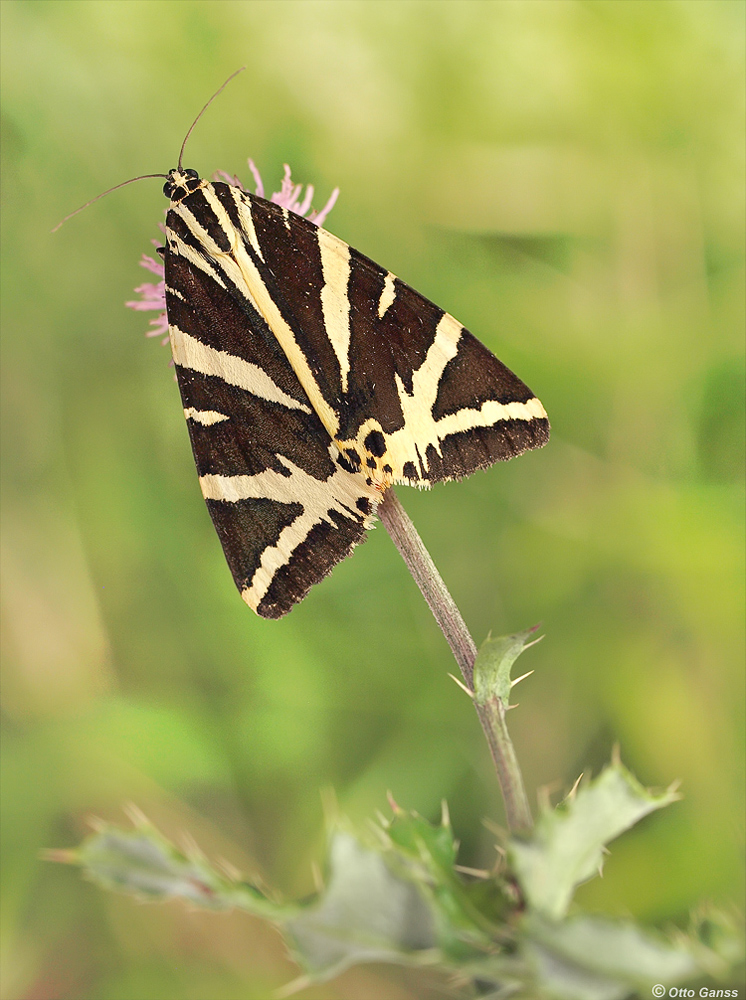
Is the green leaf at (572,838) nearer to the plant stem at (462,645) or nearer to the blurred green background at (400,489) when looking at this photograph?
the plant stem at (462,645)

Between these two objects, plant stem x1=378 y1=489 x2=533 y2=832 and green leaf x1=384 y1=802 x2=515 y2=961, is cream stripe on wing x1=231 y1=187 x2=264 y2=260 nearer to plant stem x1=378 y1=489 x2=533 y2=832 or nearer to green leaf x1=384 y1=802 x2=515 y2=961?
plant stem x1=378 y1=489 x2=533 y2=832

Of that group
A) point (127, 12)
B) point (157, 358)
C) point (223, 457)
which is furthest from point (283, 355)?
point (127, 12)

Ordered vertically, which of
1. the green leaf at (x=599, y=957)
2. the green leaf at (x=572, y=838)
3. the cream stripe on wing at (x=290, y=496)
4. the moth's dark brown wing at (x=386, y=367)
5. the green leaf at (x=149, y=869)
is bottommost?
the green leaf at (x=599, y=957)

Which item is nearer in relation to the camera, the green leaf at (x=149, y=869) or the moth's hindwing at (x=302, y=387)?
the green leaf at (x=149, y=869)

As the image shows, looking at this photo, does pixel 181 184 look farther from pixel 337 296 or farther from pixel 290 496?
pixel 290 496

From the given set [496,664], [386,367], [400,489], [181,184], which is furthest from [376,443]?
[400,489]

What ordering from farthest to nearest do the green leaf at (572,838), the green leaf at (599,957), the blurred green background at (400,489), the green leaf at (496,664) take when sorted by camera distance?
the blurred green background at (400,489)
the green leaf at (496,664)
the green leaf at (572,838)
the green leaf at (599,957)

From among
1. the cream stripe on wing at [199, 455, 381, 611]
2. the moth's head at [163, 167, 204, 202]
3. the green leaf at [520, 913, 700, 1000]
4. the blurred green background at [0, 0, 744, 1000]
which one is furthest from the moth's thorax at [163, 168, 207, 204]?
the green leaf at [520, 913, 700, 1000]

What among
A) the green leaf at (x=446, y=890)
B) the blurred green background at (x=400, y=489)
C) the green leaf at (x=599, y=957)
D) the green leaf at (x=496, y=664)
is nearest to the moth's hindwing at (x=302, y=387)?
the green leaf at (x=496, y=664)

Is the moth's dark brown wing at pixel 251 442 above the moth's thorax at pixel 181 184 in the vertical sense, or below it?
below
